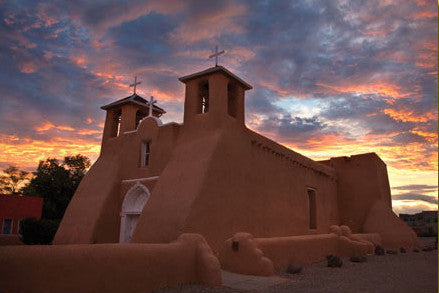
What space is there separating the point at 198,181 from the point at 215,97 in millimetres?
3936

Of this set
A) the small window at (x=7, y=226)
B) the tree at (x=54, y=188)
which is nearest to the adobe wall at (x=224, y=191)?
the small window at (x=7, y=226)

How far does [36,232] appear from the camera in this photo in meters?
18.4

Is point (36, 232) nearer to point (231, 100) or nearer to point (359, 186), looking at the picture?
point (231, 100)

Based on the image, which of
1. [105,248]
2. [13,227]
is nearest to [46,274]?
[105,248]

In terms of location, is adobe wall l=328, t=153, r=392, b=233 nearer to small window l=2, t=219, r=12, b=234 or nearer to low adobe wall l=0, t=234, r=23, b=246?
low adobe wall l=0, t=234, r=23, b=246

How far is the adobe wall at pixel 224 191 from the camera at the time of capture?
37.9ft

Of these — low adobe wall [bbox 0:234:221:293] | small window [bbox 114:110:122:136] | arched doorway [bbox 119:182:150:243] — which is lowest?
low adobe wall [bbox 0:234:221:293]

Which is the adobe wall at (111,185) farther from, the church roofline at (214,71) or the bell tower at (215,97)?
the church roofline at (214,71)

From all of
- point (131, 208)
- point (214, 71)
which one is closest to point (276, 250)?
point (131, 208)

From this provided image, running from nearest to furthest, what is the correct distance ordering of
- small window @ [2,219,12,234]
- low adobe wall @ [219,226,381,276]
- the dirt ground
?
the dirt ground < low adobe wall @ [219,226,381,276] < small window @ [2,219,12,234]

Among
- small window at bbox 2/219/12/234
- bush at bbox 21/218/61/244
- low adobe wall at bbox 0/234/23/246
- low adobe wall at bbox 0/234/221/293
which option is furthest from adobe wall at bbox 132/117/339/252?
small window at bbox 2/219/12/234

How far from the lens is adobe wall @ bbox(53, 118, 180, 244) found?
47.4ft

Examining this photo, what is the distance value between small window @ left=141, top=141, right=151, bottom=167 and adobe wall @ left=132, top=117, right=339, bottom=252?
7.25ft

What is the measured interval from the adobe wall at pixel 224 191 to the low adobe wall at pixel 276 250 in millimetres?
1252
